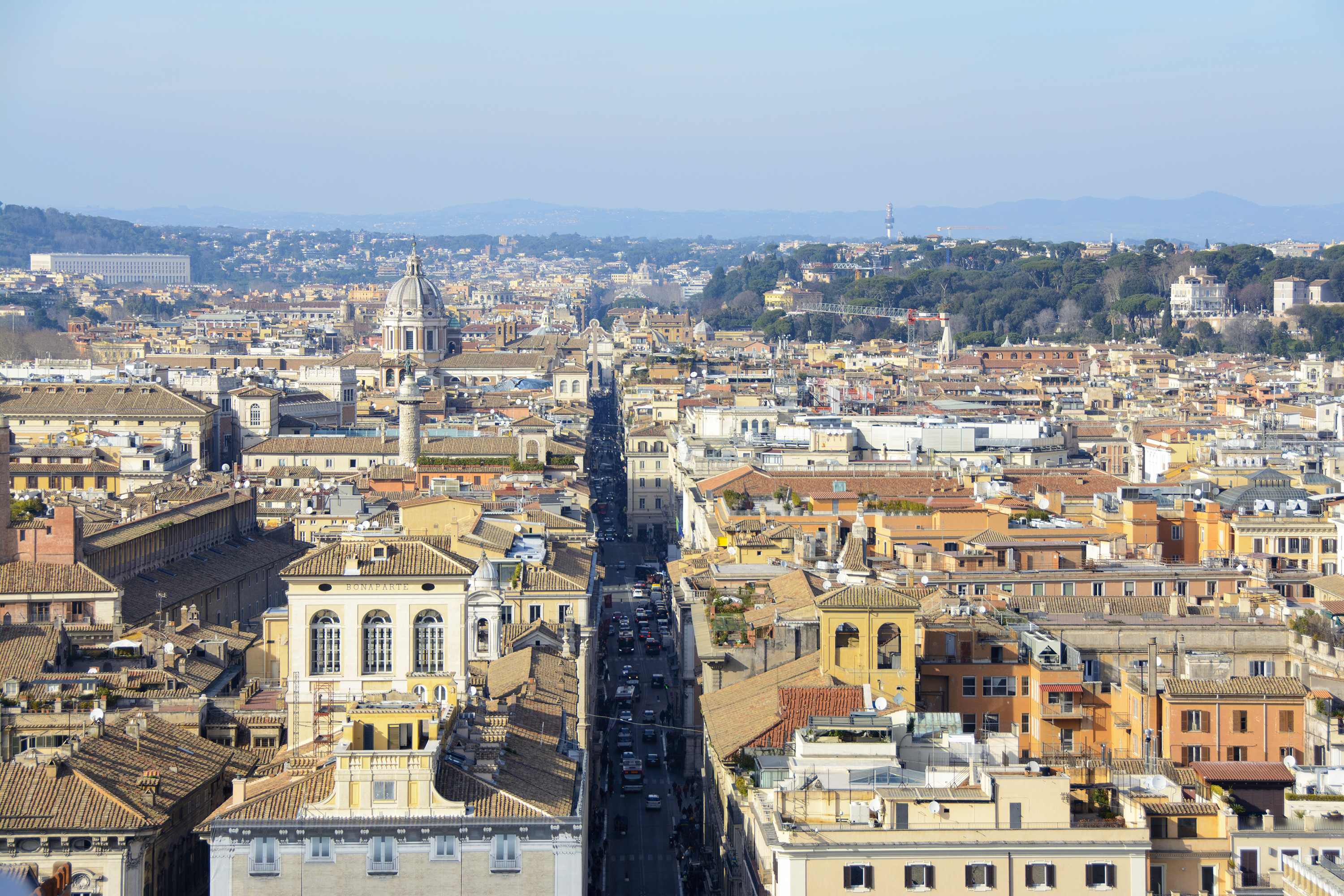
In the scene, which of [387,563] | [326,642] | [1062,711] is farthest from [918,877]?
[326,642]

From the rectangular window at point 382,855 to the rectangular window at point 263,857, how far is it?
2.98 feet

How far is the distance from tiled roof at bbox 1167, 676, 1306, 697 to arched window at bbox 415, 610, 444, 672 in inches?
377

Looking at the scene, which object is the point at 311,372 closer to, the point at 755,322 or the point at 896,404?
the point at 896,404

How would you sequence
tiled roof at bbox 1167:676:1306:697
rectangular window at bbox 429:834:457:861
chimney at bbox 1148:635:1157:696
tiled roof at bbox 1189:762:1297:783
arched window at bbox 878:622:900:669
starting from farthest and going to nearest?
arched window at bbox 878:622:900:669 < chimney at bbox 1148:635:1157:696 < tiled roof at bbox 1167:676:1306:697 < tiled roof at bbox 1189:762:1297:783 < rectangular window at bbox 429:834:457:861

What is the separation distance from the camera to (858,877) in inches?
854

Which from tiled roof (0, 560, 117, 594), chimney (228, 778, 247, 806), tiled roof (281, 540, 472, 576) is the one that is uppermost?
tiled roof (281, 540, 472, 576)

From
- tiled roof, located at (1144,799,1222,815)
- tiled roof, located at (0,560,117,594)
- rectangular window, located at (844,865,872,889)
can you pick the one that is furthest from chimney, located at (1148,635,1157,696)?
tiled roof, located at (0,560,117,594)

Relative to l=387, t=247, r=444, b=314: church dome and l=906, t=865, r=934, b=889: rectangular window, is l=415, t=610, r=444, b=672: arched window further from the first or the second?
l=387, t=247, r=444, b=314: church dome

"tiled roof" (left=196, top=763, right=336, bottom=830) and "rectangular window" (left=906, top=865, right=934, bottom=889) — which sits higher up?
"tiled roof" (left=196, top=763, right=336, bottom=830)

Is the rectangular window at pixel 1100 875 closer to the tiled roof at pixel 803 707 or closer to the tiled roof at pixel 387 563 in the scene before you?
the tiled roof at pixel 803 707

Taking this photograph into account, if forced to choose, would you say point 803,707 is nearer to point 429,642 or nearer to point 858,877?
point 429,642

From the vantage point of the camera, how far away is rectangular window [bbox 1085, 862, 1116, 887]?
2198 cm

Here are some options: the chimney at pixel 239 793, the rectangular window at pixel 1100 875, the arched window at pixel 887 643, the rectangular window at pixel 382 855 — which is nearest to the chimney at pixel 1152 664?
the arched window at pixel 887 643

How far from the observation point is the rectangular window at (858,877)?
2166 centimetres
